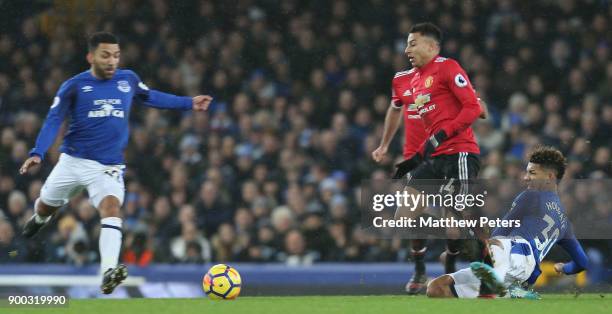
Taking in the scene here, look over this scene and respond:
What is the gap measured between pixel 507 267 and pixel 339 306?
43.2 inches

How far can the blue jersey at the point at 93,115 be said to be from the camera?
6.79 metres

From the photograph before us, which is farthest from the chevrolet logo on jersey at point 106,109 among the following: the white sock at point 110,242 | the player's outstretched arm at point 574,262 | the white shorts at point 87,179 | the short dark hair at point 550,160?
the player's outstretched arm at point 574,262

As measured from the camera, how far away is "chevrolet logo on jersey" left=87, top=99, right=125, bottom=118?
682 centimetres

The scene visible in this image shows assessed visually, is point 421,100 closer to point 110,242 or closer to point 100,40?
point 100,40

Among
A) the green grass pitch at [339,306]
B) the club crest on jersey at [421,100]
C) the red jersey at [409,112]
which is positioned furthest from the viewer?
the red jersey at [409,112]

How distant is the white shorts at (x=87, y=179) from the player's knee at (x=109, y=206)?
0.03 m

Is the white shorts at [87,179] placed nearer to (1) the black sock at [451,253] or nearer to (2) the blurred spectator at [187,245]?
(1) the black sock at [451,253]

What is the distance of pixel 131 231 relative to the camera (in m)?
10.3

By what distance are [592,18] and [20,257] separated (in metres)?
7.03

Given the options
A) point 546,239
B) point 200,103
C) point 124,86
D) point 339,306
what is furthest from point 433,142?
point 124,86

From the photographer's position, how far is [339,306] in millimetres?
6180

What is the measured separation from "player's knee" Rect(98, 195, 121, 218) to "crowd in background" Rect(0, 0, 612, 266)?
10.2 feet

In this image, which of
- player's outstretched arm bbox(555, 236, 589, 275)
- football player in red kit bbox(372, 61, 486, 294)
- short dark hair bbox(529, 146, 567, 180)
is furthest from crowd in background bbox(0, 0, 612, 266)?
short dark hair bbox(529, 146, 567, 180)

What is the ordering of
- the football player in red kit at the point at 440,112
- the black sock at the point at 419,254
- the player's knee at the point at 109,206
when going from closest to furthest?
the player's knee at the point at 109,206, the football player in red kit at the point at 440,112, the black sock at the point at 419,254
